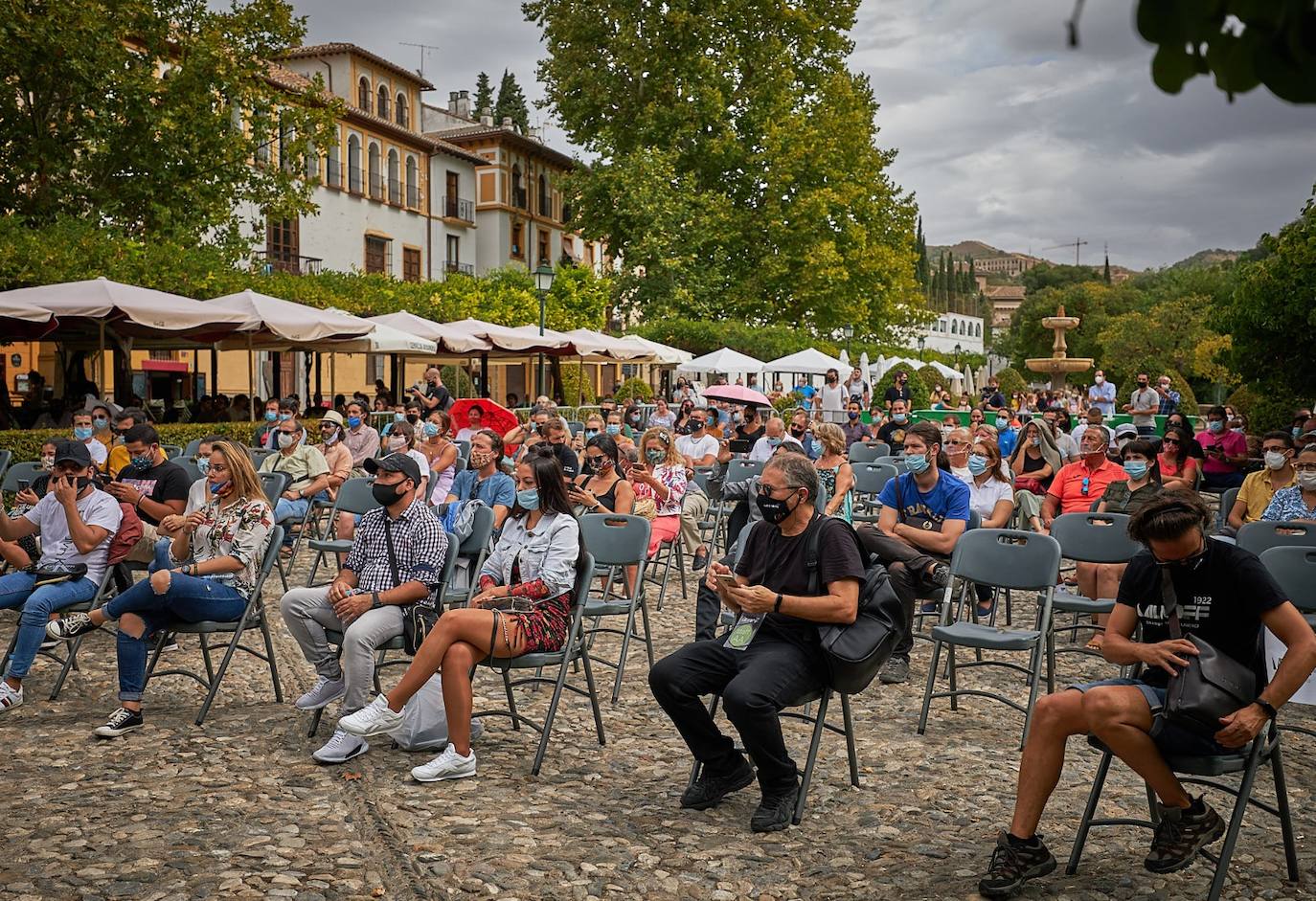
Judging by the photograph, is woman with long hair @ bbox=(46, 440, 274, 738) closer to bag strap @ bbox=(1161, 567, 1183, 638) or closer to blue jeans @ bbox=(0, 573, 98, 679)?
blue jeans @ bbox=(0, 573, 98, 679)

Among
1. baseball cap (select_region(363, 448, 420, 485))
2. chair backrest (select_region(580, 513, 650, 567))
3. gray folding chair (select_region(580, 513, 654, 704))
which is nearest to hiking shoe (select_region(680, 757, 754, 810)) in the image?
gray folding chair (select_region(580, 513, 654, 704))

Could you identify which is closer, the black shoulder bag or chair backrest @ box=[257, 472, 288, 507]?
the black shoulder bag


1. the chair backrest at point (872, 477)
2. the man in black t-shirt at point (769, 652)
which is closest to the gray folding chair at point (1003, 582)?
the man in black t-shirt at point (769, 652)

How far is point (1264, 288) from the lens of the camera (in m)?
12.7

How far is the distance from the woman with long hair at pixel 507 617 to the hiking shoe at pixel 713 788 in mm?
1013

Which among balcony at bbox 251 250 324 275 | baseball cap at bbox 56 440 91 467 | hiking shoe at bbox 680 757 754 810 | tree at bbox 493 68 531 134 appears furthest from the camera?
tree at bbox 493 68 531 134

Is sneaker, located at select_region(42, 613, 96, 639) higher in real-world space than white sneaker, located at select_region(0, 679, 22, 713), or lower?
higher

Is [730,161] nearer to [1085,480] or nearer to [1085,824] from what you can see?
[1085,480]

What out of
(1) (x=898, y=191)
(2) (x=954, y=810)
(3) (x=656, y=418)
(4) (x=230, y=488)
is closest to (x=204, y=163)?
(3) (x=656, y=418)

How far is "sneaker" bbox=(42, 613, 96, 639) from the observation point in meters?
6.20

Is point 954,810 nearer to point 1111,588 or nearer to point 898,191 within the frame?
point 1111,588

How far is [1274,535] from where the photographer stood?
6449 millimetres

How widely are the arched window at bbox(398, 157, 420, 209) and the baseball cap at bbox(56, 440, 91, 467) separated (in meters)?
42.6

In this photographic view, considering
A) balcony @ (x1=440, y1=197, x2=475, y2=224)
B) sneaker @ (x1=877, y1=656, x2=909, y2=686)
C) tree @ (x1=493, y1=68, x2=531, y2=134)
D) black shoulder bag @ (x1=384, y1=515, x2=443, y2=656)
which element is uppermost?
tree @ (x1=493, y1=68, x2=531, y2=134)
